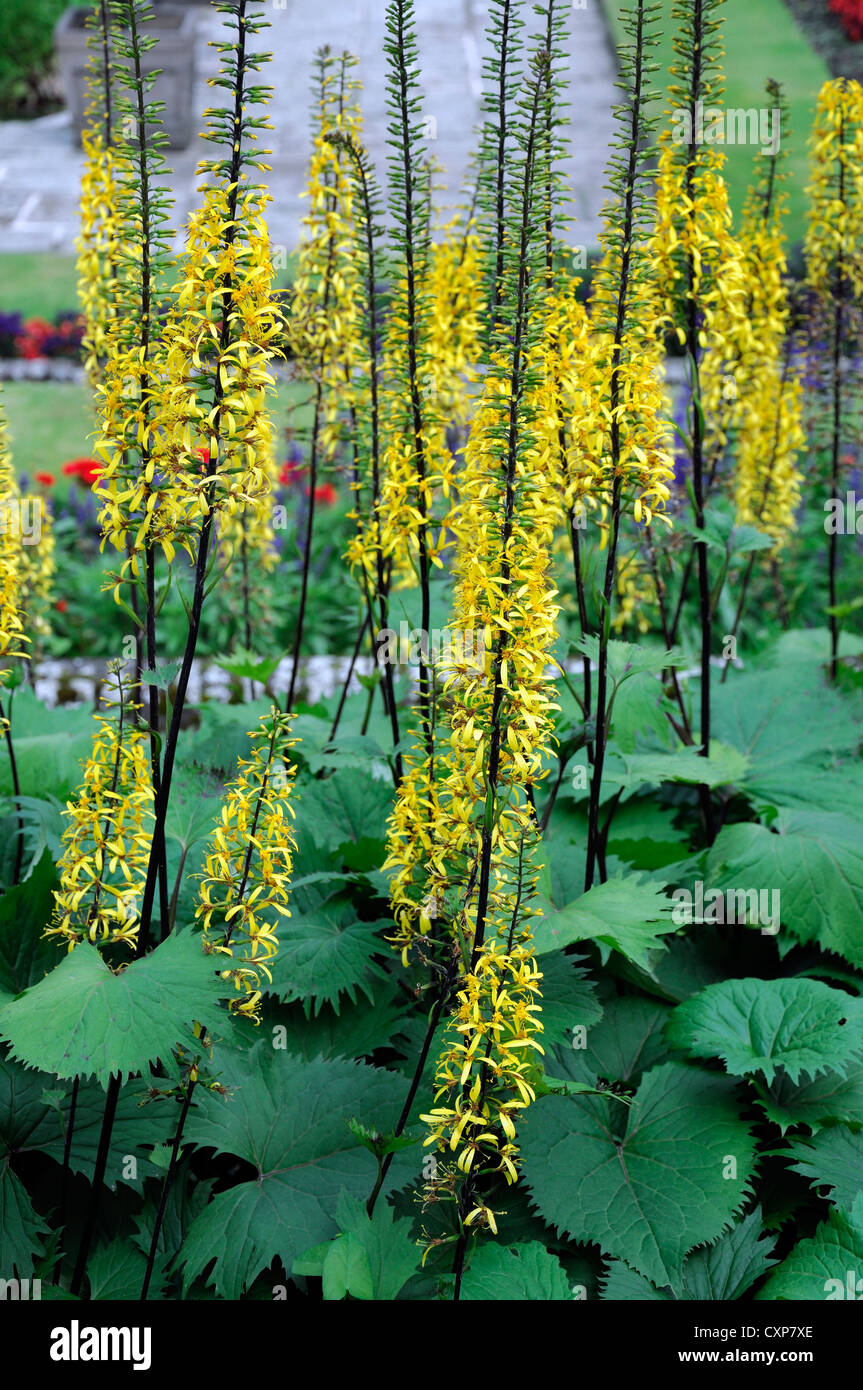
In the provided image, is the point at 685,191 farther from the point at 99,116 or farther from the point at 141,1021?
the point at 141,1021

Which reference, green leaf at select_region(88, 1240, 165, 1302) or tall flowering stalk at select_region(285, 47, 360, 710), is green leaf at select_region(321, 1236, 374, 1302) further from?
tall flowering stalk at select_region(285, 47, 360, 710)

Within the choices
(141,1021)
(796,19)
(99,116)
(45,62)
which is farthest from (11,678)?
(45,62)

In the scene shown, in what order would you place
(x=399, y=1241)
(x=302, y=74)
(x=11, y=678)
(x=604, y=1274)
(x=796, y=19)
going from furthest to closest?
(x=302, y=74) < (x=796, y=19) < (x=11, y=678) < (x=604, y=1274) < (x=399, y=1241)

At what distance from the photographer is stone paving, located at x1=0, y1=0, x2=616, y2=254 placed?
15.2 metres

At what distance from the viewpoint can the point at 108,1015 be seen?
220 centimetres

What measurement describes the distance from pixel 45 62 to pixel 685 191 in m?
20.0

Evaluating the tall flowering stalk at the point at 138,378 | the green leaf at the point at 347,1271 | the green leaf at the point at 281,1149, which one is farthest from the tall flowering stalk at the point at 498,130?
the green leaf at the point at 347,1271

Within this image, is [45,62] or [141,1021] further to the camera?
[45,62]

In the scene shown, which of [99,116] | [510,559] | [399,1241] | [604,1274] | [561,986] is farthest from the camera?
[99,116]

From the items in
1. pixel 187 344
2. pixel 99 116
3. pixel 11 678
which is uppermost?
pixel 99 116

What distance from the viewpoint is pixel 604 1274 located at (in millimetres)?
2732

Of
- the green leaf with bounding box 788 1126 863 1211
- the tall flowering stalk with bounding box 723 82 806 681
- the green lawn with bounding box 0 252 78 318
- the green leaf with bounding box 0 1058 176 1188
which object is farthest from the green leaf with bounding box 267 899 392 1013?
the green lawn with bounding box 0 252 78 318

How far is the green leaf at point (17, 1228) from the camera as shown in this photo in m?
2.54
